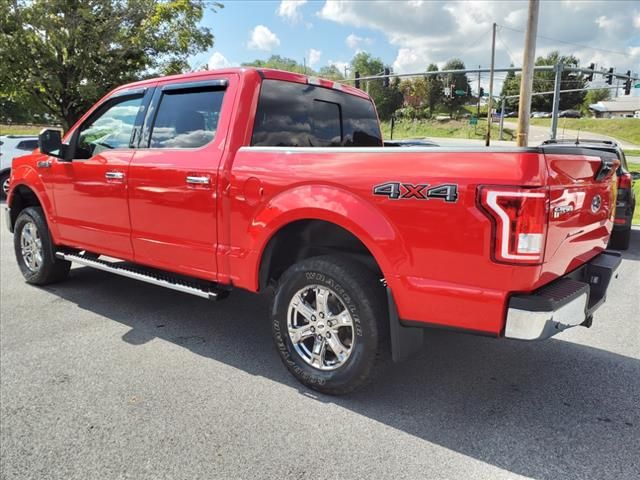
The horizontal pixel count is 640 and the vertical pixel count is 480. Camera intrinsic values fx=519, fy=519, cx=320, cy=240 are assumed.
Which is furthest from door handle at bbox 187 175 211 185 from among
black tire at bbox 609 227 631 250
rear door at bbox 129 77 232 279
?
black tire at bbox 609 227 631 250

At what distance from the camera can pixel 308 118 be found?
399 centimetres

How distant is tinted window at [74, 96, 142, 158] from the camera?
14.3ft

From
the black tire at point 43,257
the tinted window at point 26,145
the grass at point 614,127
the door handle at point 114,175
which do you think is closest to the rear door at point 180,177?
the door handle at point 114,175

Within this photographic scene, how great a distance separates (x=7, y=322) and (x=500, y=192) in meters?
4.17

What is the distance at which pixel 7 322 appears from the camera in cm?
444

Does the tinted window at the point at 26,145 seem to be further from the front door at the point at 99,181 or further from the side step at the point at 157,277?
the side step at the point at 157,277

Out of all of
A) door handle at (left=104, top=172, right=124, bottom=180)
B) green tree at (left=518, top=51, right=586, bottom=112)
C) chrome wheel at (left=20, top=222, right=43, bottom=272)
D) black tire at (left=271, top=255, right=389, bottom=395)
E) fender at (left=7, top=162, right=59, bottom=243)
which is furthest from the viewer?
green tree at (left=518, top=51, right=586, bottom=112)

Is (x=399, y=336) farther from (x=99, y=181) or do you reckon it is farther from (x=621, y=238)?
(x=621, y=238)

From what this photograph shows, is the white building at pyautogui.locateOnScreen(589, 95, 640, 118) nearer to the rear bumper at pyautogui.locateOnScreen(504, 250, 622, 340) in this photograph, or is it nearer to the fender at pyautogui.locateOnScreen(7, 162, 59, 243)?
the fender at pyautogui.locateOnScreen(7, 162, 59, 243)

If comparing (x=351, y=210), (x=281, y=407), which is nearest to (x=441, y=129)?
(x=351, y=210)

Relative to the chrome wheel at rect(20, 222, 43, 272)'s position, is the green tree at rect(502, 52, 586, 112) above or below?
above

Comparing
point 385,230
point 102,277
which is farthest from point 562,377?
point 102,277

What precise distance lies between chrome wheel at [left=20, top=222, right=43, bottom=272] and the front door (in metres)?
0.61

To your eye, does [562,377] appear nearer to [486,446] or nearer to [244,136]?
[486,446]
